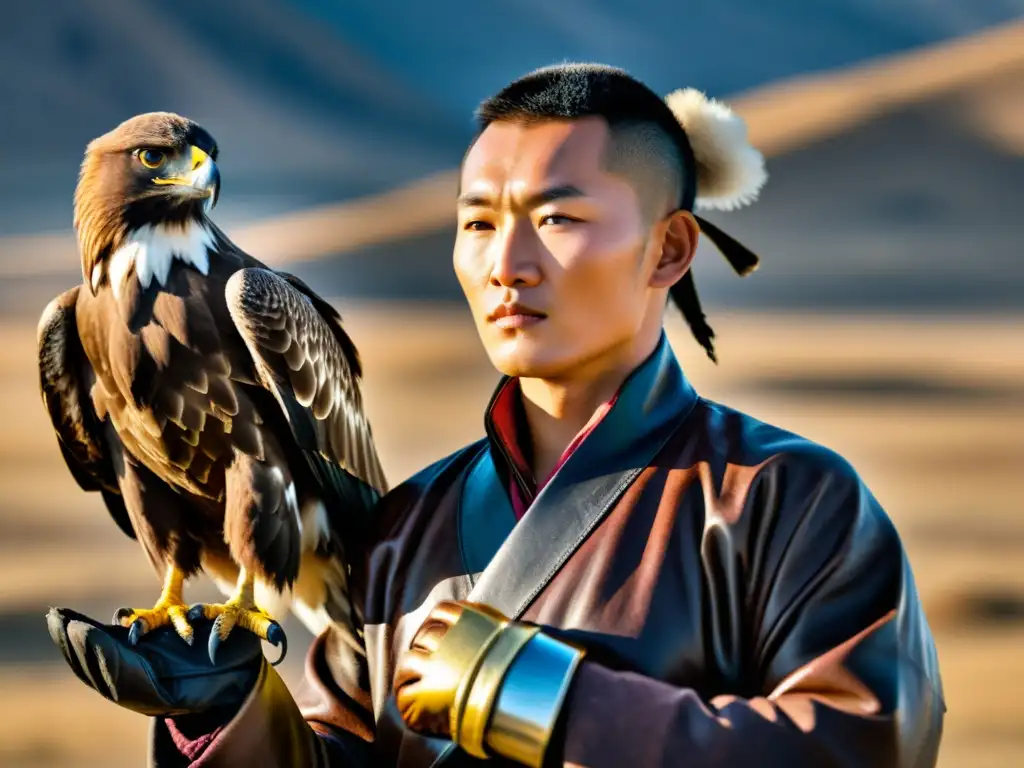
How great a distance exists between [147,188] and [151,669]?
73cm

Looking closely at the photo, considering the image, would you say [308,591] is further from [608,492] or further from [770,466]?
[770,466]

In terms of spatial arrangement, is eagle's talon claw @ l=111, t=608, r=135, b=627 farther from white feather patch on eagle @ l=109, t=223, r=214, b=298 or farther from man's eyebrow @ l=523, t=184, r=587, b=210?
man's eyebrow @ l=523, t=184, r=587, b=210

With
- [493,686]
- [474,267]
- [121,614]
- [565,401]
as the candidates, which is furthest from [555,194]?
[121,614]

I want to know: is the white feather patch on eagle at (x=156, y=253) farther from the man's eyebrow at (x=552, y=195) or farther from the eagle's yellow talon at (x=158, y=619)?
the man's eyebrow at (x=552, y=195)

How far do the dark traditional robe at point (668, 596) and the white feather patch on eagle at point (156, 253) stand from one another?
0.50 m

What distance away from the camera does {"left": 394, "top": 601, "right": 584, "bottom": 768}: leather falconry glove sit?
1.24 m

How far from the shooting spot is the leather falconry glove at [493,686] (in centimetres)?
124

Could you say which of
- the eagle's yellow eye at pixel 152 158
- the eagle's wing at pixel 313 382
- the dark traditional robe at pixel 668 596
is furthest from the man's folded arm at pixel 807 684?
the eagle's yellow eye at pixel 152 158

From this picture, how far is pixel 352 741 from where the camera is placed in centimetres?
154

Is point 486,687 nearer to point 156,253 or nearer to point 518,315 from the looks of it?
point 518,315

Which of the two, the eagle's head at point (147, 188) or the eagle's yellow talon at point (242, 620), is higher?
the eagle's head at point (147, 188)

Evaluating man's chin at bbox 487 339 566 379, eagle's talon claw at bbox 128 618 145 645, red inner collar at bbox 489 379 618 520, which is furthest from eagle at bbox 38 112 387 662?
man's chin at bbox 487 339 566 379

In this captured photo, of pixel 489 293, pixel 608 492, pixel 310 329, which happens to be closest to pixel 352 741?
pixel 608 492

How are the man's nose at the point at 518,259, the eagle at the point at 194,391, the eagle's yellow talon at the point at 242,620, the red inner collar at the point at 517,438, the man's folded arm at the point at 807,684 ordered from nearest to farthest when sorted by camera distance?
the man's folded arm at the point at 807,684, the man's nose at the point at 518,259, the red inner collar at the point at 517,438, the eagle's yellow talon at the point at 242,620, the eagle at the point at 194,391
